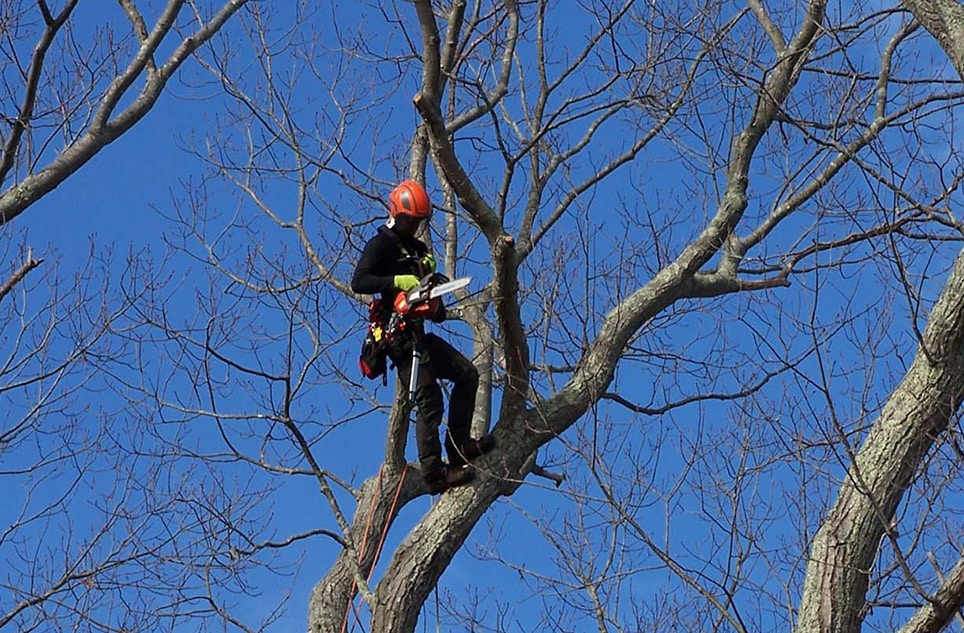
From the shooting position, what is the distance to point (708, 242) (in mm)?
6898

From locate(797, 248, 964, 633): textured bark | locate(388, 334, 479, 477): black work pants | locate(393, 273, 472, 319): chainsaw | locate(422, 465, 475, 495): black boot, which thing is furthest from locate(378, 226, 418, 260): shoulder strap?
locate(797, 248, 964, 633): textured bark

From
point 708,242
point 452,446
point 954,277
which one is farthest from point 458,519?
point 954,277

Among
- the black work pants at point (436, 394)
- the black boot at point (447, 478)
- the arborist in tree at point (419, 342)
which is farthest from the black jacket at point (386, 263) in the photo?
the black boot at point (447, 478)

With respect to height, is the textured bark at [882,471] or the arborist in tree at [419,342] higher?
the arborist in tree at [419,342]

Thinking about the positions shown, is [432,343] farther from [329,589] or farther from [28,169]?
[28,169]

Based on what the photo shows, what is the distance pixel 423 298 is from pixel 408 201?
20.2 inches

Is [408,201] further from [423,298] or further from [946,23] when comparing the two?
[946,23]

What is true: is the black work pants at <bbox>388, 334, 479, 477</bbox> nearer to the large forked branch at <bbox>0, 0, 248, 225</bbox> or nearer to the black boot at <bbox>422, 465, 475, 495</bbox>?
the black boot at <bbox>422, 465, 475, 495</bbox>

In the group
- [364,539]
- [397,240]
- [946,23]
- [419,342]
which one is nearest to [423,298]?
[419,342]

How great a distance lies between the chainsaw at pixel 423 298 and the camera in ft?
20.1

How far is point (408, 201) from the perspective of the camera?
6352 millimetres

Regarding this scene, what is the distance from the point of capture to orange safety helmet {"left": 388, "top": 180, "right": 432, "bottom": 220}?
6.35 m

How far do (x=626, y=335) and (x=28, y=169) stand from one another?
3.12 m

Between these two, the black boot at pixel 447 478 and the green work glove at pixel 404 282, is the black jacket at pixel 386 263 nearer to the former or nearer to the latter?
the green work glove at pixel 404 282
